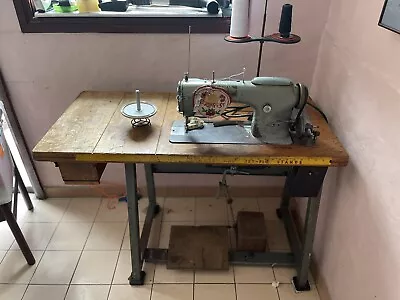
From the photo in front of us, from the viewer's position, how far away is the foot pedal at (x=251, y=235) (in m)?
1.94

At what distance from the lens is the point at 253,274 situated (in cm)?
190

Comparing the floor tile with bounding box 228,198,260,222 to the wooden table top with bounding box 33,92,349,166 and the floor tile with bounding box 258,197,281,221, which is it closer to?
the floor tile with bounding box 258,197,281,221

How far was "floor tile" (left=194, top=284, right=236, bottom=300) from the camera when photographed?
5.83 feet

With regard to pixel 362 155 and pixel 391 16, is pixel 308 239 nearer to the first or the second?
pixel 362 155

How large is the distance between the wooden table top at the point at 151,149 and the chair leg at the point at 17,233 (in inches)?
23.1

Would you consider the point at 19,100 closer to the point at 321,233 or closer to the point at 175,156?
the point at 175,156

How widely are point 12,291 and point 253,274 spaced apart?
120cm

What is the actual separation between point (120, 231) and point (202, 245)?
1.71 ft

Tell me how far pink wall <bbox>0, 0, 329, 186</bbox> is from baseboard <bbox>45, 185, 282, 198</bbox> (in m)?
0.63

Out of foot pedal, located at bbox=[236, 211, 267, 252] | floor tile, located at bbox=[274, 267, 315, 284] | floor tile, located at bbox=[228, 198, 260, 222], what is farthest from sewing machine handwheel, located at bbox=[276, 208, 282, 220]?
floor tile, located at bbox=[274, 267, 315, 284]

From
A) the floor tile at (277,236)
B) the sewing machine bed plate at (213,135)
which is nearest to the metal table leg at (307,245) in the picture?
the floor tile at (277,236)

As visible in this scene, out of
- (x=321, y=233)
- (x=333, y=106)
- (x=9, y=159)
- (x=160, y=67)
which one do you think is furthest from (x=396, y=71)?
(x=9, y=159)

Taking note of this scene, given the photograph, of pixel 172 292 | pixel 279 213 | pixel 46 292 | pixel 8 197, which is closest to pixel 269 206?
pixel 279 213

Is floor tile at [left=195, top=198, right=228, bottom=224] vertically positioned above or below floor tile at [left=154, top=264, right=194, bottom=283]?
below
